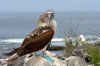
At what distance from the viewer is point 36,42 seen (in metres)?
9.44

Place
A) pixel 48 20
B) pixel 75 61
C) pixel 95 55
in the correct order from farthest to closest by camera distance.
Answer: pixel 75 61, pixel 95 55, pixel 48 20

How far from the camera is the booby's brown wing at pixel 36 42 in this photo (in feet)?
30.6

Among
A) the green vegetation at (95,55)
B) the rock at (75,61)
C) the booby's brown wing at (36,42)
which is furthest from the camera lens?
the rock at (75,61)

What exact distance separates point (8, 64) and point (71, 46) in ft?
22.9

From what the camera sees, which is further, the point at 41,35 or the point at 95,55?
the point at 95,55

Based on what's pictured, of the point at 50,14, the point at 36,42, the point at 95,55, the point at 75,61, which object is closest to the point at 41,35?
the point at 36,42

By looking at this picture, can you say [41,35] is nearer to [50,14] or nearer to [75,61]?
[50,14]

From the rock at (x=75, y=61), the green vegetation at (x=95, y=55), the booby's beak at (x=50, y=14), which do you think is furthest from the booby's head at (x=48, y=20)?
the rock at (x=75, y=61)

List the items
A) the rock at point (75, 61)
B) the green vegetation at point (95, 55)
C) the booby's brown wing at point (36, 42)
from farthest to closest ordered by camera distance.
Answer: the rock at point (75, 61)
the green vegetation at point (95, 55)
the booby's brown wing at point (36, 42)

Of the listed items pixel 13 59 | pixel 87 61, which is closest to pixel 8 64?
pixel 13 59

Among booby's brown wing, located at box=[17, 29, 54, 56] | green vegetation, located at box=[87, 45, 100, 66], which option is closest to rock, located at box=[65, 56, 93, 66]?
green vegetation, located at box=[87, 45, 100, 66]

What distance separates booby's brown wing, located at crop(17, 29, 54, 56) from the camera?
30.6 ft

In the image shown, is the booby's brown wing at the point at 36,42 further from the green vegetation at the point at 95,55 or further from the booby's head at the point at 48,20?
the green vegetation at the point at 95,55

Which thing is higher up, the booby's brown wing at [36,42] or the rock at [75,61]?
the booby's brown wing at [36,42]
